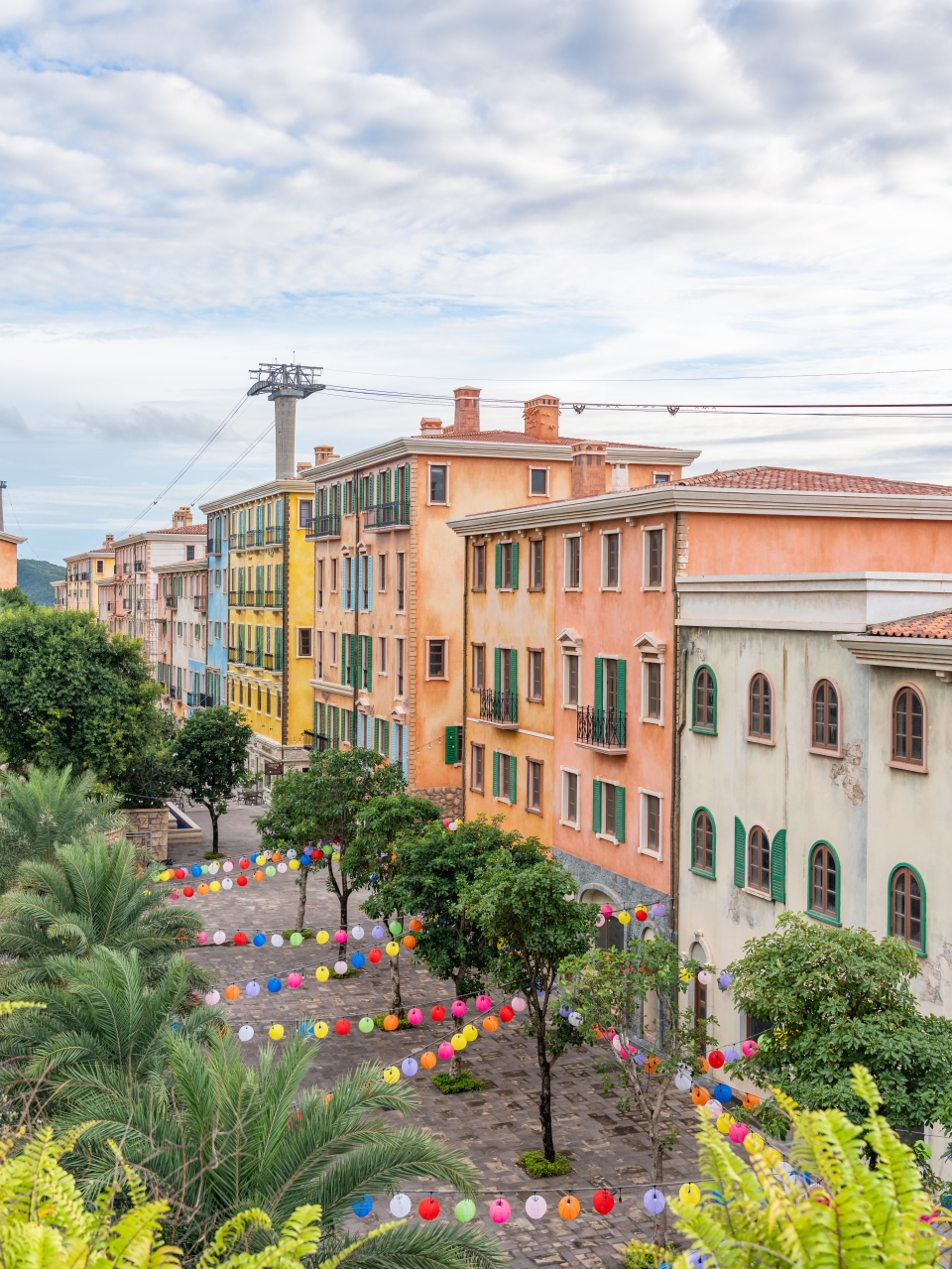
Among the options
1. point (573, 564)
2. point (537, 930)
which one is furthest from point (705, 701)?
point (573, 564)

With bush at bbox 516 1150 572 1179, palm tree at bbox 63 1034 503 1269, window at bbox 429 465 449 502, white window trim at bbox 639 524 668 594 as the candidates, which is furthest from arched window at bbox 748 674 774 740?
window at bbox 429 465 449 502

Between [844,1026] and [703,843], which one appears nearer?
[844,1026]

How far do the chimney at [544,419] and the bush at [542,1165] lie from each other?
31788 millimetres

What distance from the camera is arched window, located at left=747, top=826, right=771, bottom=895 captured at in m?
25.9

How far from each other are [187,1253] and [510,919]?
13679mm

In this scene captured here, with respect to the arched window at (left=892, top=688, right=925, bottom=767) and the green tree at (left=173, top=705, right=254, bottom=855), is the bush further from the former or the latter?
the green tree at (left=173, top=705, right=254, bottom=855)

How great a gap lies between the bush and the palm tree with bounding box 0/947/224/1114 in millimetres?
8534

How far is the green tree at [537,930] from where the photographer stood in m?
23.2

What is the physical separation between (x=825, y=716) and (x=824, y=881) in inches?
130

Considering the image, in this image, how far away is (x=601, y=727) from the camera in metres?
32.8

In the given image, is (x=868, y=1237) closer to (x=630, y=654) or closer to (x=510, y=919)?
(x=510, y=919)

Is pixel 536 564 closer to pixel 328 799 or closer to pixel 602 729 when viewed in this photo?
pixel 602 729

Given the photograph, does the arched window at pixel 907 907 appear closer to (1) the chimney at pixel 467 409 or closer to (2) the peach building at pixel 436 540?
(2) the peach building at pixel 436 540

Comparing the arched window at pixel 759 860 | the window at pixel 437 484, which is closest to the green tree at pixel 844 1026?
the arched window at pixel 759 860
